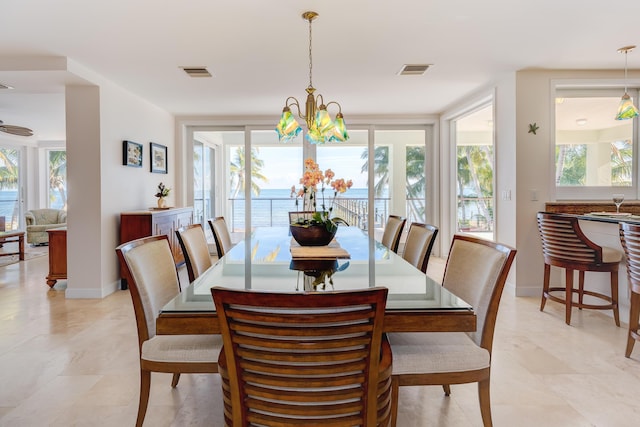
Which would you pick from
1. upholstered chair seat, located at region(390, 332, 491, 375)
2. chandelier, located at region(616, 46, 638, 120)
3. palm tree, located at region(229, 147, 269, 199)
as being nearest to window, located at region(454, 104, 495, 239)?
chandelier, located at region(616, 46, 638, 120)

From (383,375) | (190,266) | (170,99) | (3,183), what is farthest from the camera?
(3,183)

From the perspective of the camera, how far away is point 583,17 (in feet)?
9.13

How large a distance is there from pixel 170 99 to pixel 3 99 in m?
2.39

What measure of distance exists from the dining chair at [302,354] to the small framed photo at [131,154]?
420 centimetres

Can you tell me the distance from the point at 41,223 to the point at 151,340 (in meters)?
7.79

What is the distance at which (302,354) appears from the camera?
102 cm

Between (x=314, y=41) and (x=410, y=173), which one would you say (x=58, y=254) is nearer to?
(x=314, y=41)

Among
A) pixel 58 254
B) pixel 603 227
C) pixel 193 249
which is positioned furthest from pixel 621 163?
pixel 58 254

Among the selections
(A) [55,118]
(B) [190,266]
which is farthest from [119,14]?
(A) [55,118]

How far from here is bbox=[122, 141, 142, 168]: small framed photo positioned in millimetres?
4543

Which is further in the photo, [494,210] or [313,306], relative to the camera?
[494,210]

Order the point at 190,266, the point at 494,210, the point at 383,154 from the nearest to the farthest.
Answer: the point at 190,266 → the point at 494,210 → the point at 383,154

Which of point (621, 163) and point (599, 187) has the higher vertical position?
point (621, 163)

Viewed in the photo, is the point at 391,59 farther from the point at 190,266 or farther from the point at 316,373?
the point at 316,373
